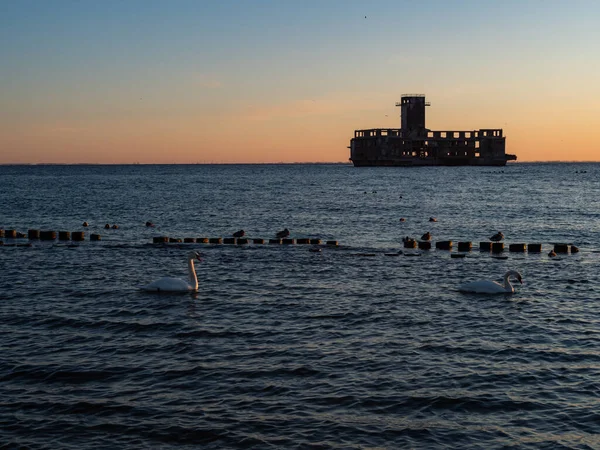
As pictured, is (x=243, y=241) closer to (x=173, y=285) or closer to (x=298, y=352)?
(x=173, y=285)

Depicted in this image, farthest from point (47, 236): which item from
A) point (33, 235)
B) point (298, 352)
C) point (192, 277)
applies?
point (298, 352)

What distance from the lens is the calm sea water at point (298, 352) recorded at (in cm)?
1143

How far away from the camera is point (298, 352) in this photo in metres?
15.6

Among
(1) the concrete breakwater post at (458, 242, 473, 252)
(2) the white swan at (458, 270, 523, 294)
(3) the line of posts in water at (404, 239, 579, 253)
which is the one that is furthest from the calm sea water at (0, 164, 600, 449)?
(1) the concrete breakwater post at (458, 242, 473, 252)

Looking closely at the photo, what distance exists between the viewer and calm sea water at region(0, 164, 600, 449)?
11.4m

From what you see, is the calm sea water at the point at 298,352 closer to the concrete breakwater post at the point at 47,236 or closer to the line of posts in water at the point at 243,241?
the line of posts in water at the point at 243,241

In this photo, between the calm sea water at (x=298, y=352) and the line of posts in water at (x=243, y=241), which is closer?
the calm sea water at (x=298, y=352)

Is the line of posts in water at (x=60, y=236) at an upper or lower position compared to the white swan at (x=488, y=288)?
upper

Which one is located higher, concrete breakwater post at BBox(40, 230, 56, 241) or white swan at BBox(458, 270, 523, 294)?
concrete breakwater post at BBox(40, 230, 56, 241)

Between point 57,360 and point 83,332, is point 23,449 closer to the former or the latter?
point 57,360

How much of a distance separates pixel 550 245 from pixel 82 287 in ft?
81.4

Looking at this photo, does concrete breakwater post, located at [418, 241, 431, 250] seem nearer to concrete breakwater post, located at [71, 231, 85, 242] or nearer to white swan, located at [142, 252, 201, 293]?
white swan, located at [142, 252, 201, 293]

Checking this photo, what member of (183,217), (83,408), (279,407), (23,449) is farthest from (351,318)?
(183,217)

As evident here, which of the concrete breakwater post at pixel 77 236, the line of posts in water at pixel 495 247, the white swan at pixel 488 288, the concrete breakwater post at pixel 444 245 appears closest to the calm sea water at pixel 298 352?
the white swan at pixel 488 288
